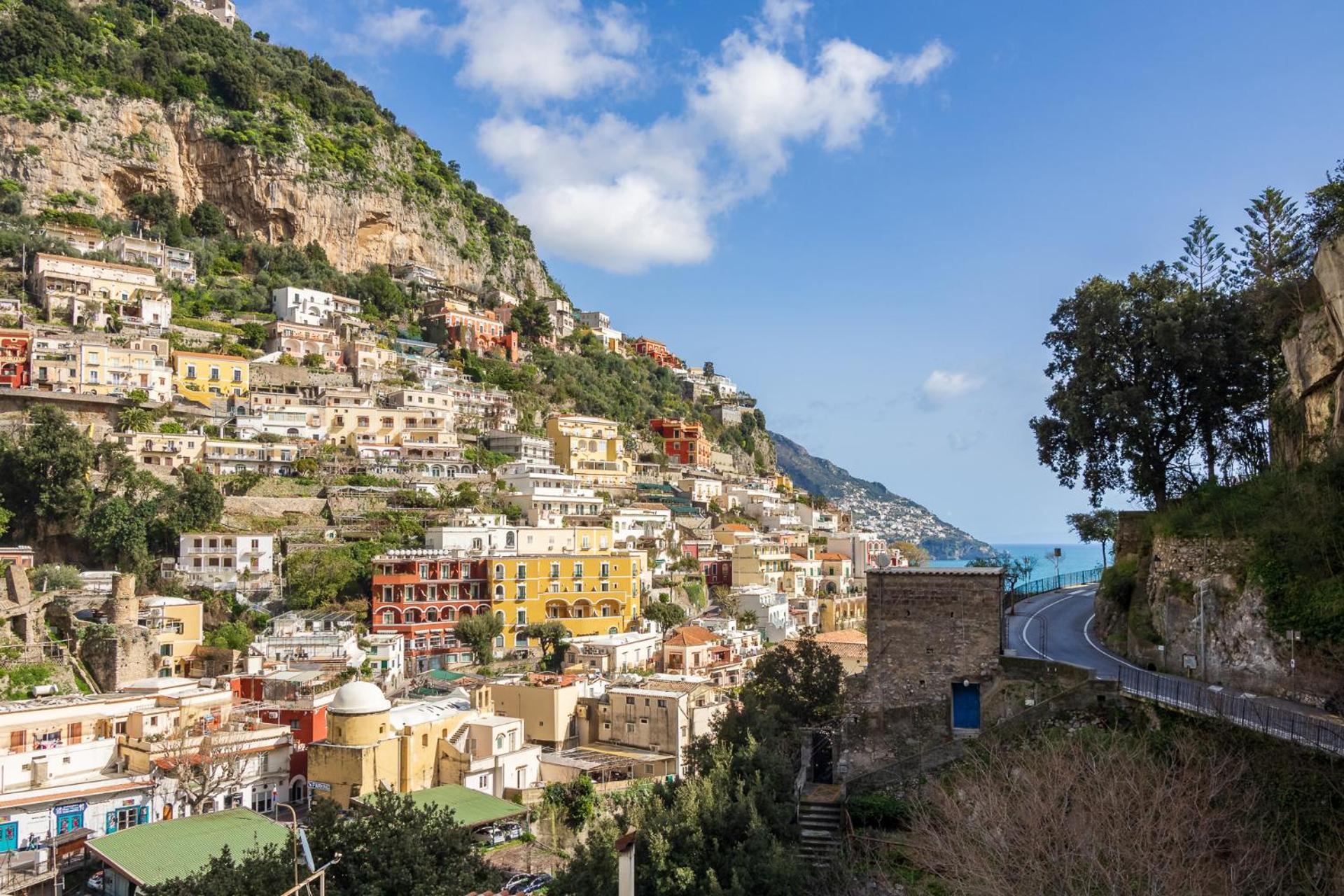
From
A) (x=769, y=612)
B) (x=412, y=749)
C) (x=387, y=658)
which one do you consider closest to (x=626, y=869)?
(x=412, y=749)

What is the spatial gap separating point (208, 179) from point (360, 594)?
171 ft

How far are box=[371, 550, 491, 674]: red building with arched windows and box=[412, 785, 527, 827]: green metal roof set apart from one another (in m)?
16.2

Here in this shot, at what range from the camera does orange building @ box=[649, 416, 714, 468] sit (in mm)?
85062

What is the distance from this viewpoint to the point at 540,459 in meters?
64.1

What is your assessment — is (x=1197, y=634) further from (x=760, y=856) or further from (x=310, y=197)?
(x=310, y=197)

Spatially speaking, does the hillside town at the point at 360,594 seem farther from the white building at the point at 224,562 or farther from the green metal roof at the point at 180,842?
the green metal roof at the point at 180,842

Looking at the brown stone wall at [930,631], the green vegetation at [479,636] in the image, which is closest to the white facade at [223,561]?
the green vegetation at [479,636]

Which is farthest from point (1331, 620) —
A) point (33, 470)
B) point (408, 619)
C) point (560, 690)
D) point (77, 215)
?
point (77, 215)

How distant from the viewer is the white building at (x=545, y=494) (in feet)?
180

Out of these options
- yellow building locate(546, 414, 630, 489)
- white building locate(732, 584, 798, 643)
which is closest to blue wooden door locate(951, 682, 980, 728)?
white building locate(732, 584, 798, 643)

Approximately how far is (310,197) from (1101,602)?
74.8 metres

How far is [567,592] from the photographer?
4819cm

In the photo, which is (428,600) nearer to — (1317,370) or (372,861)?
(372,861)

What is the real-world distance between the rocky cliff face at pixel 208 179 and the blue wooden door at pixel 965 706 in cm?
7589
